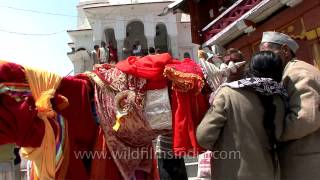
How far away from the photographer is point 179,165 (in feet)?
12.3

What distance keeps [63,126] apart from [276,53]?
170 centimetres

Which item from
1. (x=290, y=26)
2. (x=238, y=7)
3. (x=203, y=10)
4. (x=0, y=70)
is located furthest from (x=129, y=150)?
(x=203, y=10)

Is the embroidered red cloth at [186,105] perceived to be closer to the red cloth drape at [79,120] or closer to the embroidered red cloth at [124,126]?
the embroidered red cloth at [124,126]

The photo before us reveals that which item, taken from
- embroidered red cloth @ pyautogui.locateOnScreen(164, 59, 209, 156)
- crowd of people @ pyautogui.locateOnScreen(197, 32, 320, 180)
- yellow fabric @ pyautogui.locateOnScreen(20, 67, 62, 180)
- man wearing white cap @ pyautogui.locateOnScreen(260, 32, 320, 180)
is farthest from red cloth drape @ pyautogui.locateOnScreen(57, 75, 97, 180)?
man wearing white cap @ pyautogui.locateOnScreen(260, 32, 320, 180)

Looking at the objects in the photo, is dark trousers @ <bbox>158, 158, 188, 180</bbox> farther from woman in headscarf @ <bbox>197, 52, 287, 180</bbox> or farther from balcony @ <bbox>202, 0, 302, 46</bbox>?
balcony @ <bbox>202, 0, 302, 46</bbox>

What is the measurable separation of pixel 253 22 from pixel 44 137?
764 cm

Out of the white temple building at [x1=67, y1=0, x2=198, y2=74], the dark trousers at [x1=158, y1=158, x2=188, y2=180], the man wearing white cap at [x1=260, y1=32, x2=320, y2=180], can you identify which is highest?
the white temple building at [x1=67, y1=0, x2=198, y2=74]

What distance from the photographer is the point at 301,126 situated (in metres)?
2.95

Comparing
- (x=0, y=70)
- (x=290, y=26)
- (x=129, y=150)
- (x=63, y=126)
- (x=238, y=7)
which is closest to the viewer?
(x=0, y=70)

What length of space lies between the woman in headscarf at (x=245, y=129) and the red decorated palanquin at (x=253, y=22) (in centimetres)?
532

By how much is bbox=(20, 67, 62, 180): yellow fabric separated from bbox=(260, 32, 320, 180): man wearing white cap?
1.63 m

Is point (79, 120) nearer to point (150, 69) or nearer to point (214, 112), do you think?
point (150, 69)

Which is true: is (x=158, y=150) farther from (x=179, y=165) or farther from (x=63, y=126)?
(x=63, y=126)

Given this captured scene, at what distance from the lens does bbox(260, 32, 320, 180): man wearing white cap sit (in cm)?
296
